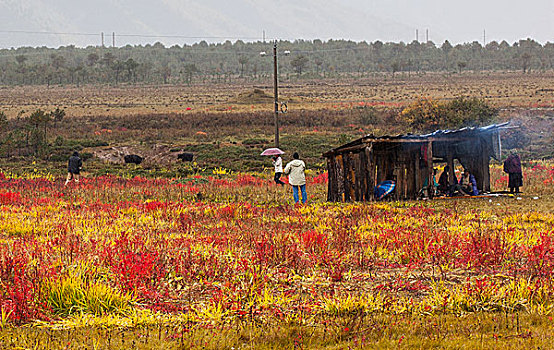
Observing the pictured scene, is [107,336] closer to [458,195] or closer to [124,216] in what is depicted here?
[124,216]

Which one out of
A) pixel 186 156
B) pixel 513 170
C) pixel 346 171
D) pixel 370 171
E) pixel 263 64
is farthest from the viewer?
pixel 263 64

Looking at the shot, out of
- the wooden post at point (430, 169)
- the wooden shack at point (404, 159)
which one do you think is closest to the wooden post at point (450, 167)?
the wooden shack at point (404, 159)

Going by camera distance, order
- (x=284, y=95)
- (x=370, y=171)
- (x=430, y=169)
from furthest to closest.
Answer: (x=284, y=95) < (x=430, y=169) < (x=370, y=171)

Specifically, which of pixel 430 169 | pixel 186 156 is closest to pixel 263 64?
Answer: pixel 186 156

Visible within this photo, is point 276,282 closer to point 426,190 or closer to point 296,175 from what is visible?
point 296,175

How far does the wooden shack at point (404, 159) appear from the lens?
18578 millimetres

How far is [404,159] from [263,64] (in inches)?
5652

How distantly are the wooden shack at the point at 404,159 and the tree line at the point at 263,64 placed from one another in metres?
93.0

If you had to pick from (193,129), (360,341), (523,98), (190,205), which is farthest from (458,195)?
(523,98)

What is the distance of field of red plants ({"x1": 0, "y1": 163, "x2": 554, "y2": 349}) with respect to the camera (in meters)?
6.07

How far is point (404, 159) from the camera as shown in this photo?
19.4m

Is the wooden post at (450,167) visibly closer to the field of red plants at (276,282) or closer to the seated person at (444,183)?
the seated person at (444,183)

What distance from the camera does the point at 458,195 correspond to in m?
19.4

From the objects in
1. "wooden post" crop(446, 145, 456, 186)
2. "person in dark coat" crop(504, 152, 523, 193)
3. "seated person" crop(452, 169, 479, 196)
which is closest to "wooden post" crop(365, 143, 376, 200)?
"seated person" crop(452, 169, 479, 196)
